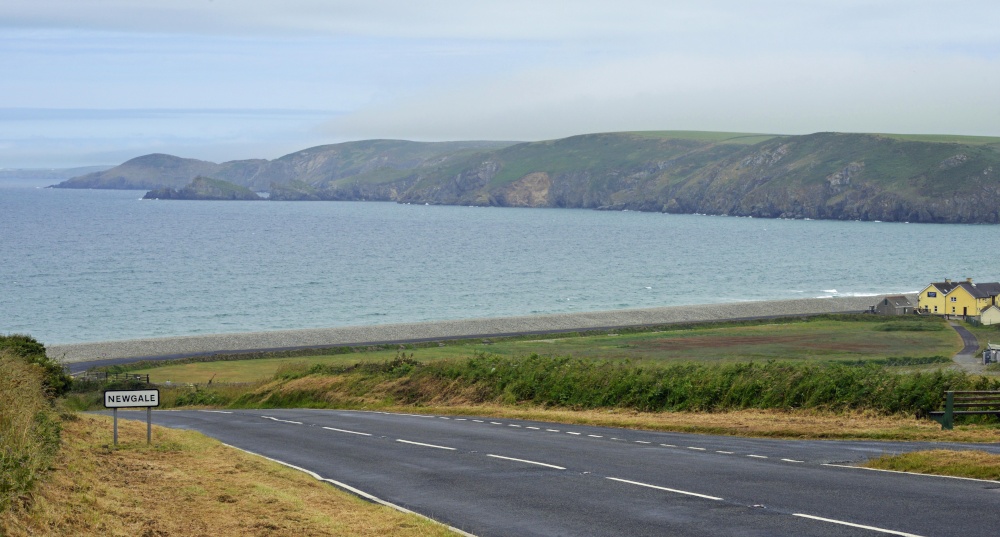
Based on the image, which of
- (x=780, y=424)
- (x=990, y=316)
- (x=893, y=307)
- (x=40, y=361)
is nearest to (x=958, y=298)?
(x=893, y=307)

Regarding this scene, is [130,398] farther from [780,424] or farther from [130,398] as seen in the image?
[780,424]

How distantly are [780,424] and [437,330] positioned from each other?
66.5 meters

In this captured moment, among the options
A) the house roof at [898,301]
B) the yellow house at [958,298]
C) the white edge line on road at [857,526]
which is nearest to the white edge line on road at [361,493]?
the white edge line on road at [857,526]

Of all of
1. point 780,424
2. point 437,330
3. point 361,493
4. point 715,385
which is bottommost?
point 437,330

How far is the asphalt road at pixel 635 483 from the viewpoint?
12.8m

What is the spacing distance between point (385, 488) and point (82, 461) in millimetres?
4682

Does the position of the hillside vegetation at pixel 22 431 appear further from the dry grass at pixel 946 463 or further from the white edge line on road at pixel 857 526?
the dry grass at pixel 946 463

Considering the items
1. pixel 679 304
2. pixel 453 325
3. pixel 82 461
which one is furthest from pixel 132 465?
pixel 679 304

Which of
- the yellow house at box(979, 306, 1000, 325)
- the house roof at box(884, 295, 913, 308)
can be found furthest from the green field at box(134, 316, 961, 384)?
the house roof at box(884, 295, 913, 308)

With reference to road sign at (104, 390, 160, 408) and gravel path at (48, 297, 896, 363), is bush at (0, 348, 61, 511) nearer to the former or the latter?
road sign at (104, 390, 160, 408)

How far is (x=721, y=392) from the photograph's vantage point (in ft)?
92.0

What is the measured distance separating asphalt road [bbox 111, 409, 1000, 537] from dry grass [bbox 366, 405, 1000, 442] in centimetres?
92

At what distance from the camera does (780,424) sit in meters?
23.5

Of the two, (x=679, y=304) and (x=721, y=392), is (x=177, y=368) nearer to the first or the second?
(x=721, y=392)
